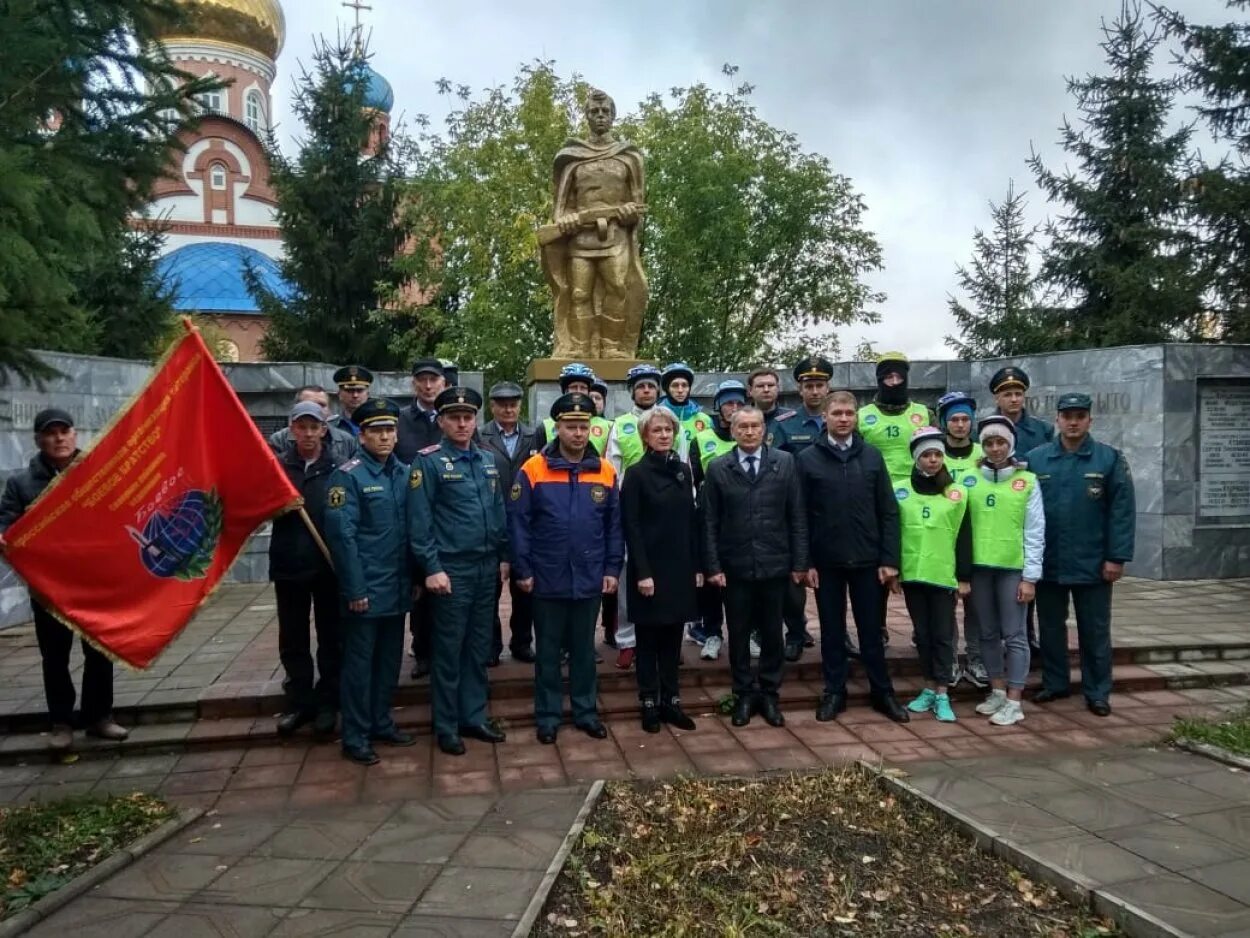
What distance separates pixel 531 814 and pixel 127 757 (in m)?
2.41

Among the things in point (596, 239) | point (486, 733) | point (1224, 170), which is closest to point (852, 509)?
point (486, 733)

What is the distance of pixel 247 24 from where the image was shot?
112 feet

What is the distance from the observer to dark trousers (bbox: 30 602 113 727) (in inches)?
186

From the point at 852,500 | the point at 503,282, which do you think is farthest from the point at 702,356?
the point at 852,500

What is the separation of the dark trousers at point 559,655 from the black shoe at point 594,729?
0.08 feet

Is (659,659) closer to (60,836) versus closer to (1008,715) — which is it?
(1008,715)

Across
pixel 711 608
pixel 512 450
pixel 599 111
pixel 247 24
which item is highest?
pixel 247 24

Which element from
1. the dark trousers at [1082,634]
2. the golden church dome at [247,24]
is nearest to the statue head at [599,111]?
the dark trousers at [1082,634]

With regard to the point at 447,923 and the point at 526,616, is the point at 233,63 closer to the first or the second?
the point at 526,616

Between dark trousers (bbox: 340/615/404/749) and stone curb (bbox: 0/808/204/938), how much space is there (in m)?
0.83

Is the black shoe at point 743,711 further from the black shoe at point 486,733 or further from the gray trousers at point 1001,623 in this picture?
the gray trousers at point 1001,623

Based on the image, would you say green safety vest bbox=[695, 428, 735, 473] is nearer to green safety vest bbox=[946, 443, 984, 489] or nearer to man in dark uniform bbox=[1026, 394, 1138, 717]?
green safety vest bbox=[946, 443, 984, 489]

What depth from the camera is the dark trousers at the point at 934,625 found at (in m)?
5.25

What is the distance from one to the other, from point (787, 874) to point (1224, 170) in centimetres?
1030
